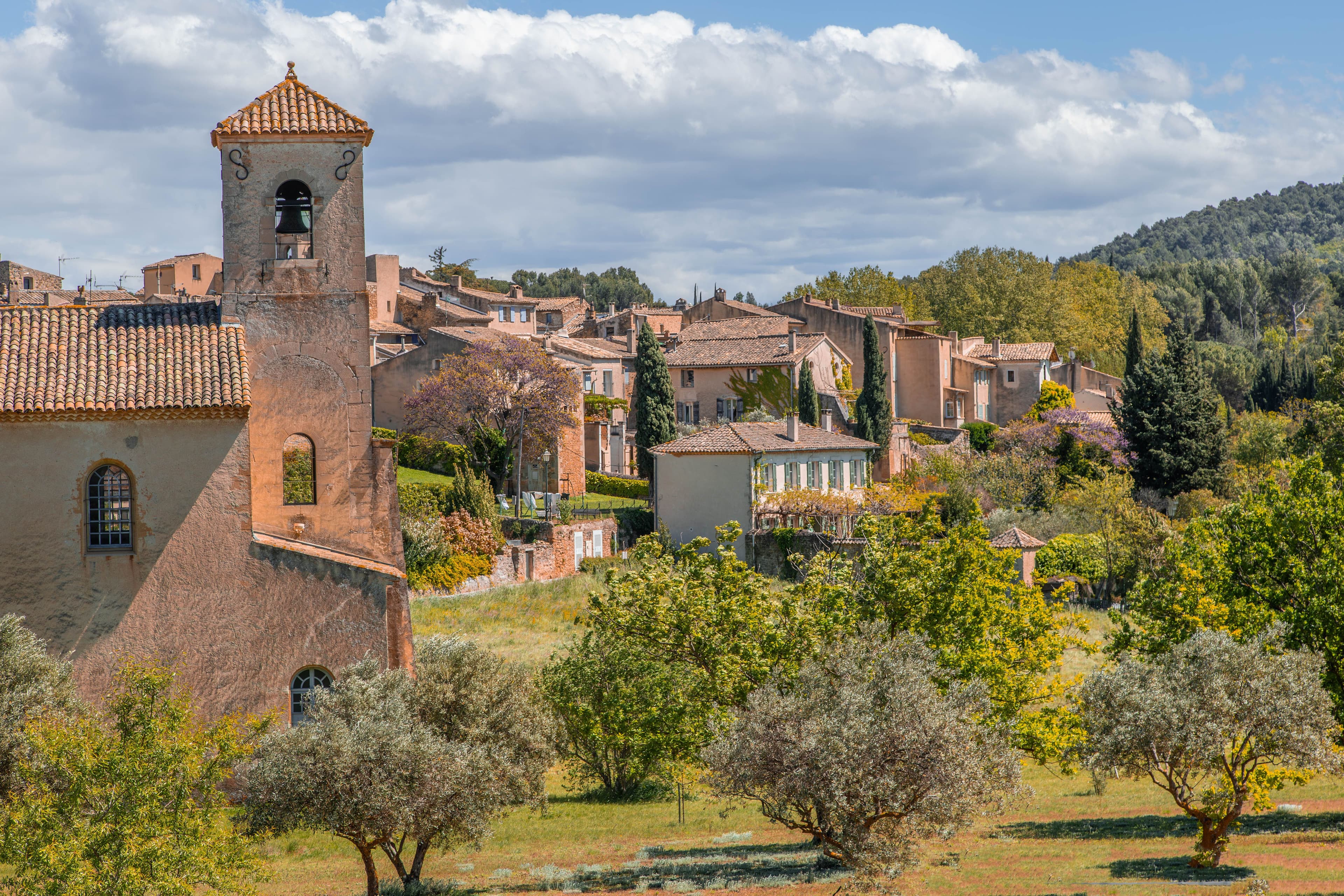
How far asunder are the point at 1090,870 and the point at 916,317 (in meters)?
89.1

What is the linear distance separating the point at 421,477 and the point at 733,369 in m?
21.5

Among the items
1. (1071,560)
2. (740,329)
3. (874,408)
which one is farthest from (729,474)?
(740,329)

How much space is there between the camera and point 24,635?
21.5 metres

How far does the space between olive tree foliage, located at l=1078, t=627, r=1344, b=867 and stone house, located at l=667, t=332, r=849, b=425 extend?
173 feet

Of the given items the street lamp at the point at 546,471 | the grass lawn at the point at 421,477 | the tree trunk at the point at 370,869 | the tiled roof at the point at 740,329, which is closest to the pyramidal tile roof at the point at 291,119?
the tree trunk at the point at 370,869

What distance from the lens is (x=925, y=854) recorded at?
20234 millimetres

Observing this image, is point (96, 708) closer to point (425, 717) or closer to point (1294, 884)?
point (425, 717)

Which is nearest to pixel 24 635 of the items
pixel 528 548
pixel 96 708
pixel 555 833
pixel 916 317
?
pixel 96 708

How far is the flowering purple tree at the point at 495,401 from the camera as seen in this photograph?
60.1 metres

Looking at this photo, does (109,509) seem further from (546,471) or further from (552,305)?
(552,305)

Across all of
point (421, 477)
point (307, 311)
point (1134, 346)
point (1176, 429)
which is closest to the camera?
point (307, 311)

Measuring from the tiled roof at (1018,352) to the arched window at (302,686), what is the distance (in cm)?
6716

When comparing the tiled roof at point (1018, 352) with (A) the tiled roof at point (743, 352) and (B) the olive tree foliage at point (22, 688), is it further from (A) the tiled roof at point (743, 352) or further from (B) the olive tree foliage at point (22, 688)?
(B) the olive tree foliage at point (22, 688)

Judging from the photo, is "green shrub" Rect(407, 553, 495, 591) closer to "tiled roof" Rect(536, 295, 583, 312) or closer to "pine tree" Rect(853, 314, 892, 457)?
"pine tree" Rect(853, 314, 892, 457)
